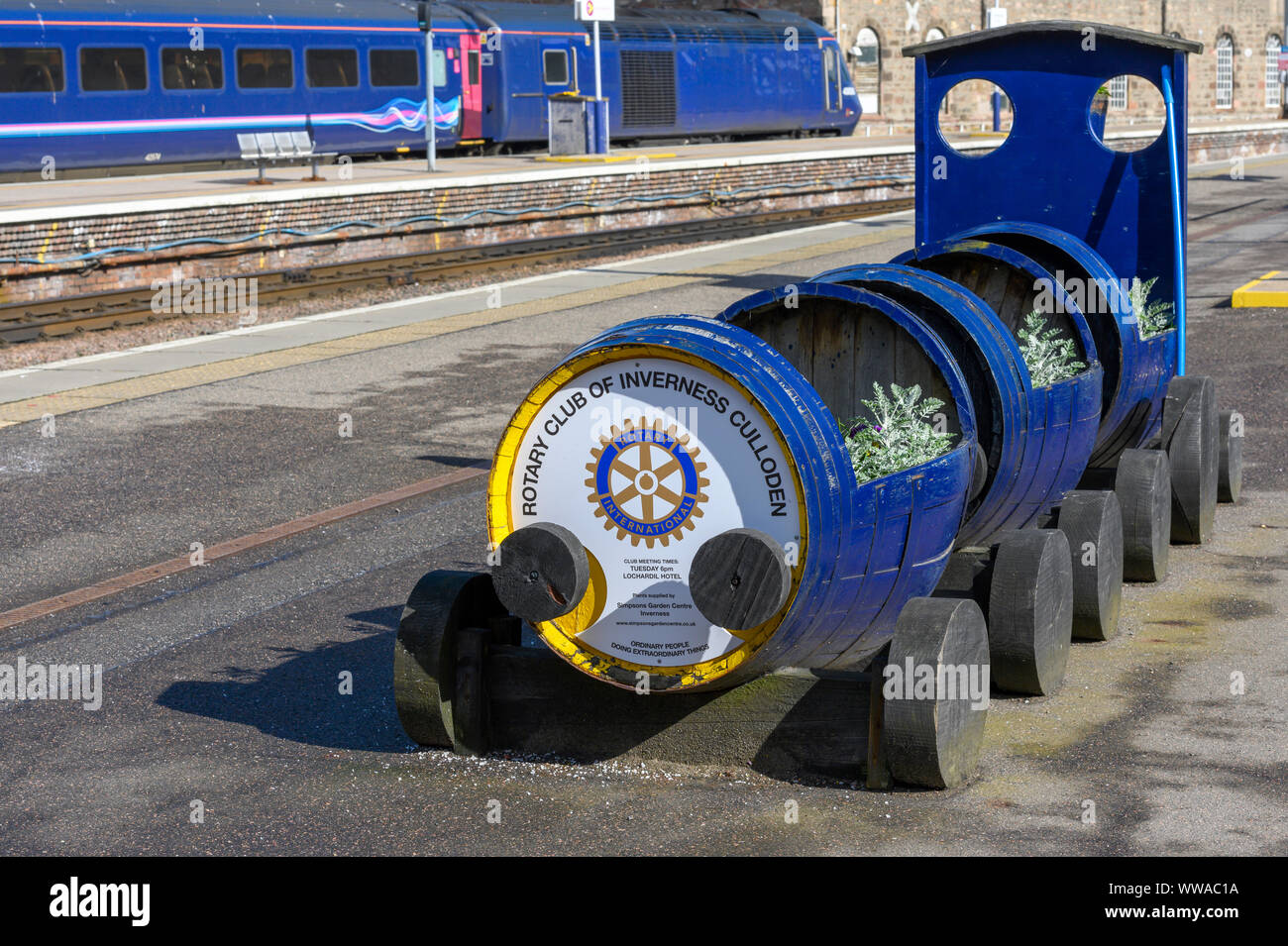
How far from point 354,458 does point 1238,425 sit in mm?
5828

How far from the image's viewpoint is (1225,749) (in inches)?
219

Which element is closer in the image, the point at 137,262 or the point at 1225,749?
the point at 1225,749

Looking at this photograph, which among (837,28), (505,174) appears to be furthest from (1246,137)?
(505,174)

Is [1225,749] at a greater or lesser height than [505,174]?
lesser

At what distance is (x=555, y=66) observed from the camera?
37.3 metres

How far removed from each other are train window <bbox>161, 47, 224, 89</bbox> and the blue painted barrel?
24510mm

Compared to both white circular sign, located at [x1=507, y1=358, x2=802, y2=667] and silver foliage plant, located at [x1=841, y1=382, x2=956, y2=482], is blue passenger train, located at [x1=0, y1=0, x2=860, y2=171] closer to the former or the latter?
silver foliage plant, located at [x1=841, y1=382, x2=956, y2=482]

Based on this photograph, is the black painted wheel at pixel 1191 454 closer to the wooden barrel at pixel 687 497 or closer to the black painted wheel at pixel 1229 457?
the black painted wheel at pixel 1229 457

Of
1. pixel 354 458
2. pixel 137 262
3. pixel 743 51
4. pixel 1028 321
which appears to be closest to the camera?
pixel 1028 321

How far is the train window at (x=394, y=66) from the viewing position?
32531 mm

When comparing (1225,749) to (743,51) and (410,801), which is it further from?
(743,51)

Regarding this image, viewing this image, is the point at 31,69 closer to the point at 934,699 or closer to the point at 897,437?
the point at 897,437

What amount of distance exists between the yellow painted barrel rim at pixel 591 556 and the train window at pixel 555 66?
108 feet
